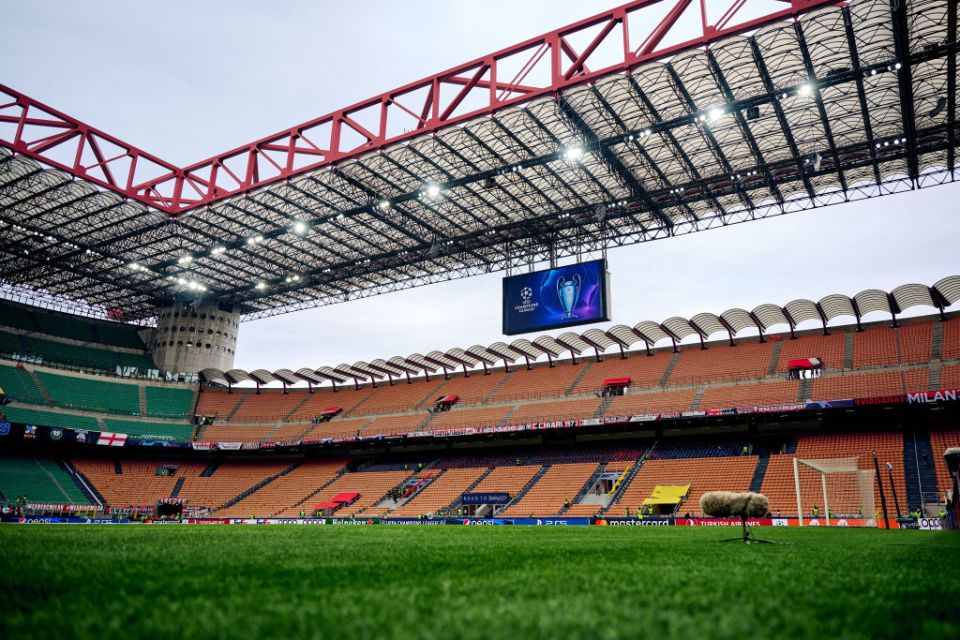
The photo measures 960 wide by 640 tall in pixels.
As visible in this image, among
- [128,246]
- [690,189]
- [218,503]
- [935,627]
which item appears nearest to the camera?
[935,627]

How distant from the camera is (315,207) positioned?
107 feet

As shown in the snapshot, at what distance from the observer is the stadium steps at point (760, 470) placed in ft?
97.2

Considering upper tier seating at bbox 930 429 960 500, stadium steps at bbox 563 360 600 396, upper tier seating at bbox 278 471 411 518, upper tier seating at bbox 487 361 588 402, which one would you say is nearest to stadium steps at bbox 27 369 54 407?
upper tier seating at bbox 278 471 411 518

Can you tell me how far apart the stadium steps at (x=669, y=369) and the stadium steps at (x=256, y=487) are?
31234 millimetres

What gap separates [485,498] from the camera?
36.4 m

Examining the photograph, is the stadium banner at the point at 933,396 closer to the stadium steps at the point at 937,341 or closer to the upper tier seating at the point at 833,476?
the upper tier seating at the point at 833,476

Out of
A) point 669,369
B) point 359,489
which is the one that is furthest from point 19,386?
point 669,369

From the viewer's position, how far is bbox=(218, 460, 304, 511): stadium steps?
4462 cm

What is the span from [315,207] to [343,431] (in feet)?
74.3

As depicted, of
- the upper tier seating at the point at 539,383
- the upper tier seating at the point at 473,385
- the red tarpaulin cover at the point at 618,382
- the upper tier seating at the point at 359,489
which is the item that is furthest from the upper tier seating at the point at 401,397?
the red tarpaulin cover at the point at 618,382

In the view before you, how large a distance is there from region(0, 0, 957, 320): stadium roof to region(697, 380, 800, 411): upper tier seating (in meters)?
10.9

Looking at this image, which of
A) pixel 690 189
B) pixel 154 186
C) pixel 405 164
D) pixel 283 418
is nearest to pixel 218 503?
pixel 283 418

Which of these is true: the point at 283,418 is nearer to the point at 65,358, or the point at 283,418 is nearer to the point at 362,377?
the point at 362,377

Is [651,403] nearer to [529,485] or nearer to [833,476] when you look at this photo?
[529,485]
